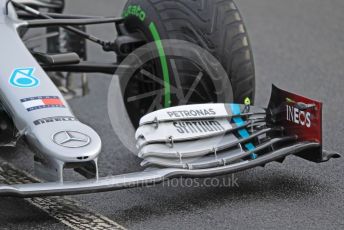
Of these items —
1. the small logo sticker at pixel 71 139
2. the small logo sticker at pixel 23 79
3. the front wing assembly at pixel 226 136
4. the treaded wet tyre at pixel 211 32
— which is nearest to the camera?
the small logo sticker at pixel 71 139

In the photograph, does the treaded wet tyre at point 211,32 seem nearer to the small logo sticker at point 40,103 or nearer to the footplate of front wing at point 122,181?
the footplate of front wing at point 122,181

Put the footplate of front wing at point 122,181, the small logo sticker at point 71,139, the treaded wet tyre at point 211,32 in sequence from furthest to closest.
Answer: the treaded wet tyre at point 211,32 → the small logo sticker at point 71,139 → the footplate of front wing at point 122,181

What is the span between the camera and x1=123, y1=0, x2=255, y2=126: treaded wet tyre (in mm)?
4711

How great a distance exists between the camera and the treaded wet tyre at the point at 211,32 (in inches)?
185

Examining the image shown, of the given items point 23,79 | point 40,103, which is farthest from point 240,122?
point 23,79

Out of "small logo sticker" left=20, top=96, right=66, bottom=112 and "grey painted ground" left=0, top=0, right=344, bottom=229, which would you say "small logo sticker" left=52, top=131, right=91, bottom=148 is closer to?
"small logo sticker" left=20, top=96, right=66, bottom=112

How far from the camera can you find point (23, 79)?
4375mm

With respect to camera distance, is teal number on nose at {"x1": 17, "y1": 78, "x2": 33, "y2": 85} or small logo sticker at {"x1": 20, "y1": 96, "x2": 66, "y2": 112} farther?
teal number on nose at {"x1": 17, "y1": 78, "x2": 33, "y2": 85}

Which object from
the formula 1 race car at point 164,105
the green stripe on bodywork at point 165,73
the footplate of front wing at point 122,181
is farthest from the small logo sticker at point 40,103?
the green stripe on bodywork at point 165,73

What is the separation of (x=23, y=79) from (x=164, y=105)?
0.89m

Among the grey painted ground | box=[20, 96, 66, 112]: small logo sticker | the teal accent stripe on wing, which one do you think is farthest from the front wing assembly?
box=[20, 96, 66, 112]: small logo sticker

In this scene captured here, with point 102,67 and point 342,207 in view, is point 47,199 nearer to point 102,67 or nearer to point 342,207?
point 102,67

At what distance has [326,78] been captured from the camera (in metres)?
6.91

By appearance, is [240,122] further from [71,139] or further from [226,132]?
[71,139]
